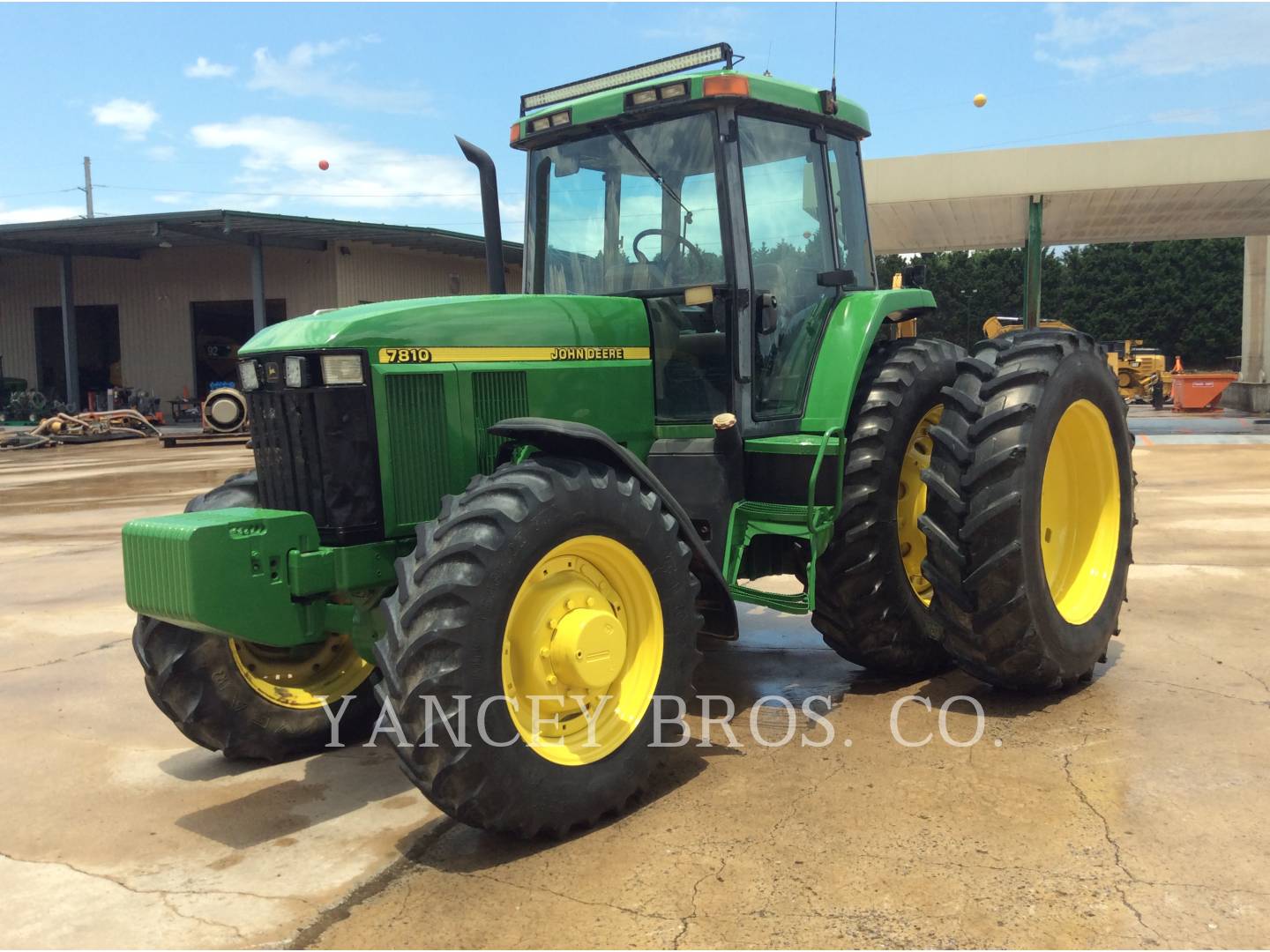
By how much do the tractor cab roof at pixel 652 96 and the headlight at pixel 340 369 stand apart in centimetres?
177

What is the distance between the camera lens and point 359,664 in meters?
4.36

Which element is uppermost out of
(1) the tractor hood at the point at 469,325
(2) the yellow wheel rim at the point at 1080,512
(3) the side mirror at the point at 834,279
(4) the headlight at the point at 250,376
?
(3) the side mirror at the point at 834,279

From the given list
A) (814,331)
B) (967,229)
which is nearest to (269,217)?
(967,229)

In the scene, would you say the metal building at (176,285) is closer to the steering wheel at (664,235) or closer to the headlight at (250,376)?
the steering wheel at (664,235)

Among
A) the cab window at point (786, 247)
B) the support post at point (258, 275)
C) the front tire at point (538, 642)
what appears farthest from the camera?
the support post at point (258, 275)

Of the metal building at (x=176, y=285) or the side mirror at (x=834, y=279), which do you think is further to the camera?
the metal building at (x=176, y=285)

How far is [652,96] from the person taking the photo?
4441mm

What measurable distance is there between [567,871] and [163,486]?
41.3ft

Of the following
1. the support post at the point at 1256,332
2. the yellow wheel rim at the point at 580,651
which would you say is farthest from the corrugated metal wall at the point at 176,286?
the yellow wheel rim at the point at 580,651

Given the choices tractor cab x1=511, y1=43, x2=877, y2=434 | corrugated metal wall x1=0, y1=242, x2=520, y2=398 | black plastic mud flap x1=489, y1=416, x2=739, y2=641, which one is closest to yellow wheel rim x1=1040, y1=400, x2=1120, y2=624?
tractor cab x1=511, y1=43, x2=877, y2=434

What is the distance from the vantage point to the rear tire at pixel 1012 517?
4227mm

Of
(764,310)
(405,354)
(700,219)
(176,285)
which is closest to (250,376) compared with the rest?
(405,354)

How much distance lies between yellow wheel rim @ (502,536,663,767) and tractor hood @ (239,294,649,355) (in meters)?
0.94

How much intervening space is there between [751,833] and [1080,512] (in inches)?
107
